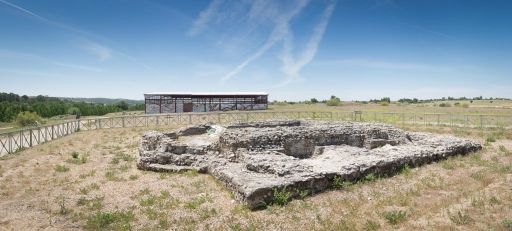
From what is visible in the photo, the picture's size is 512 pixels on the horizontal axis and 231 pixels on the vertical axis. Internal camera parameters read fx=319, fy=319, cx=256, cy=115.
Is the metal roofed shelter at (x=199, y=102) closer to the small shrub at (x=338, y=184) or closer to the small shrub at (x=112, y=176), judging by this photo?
the small shrub at (x=112, y=176)

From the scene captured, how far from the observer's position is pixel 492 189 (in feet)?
37.9

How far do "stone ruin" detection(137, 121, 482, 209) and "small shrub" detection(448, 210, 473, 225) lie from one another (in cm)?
422

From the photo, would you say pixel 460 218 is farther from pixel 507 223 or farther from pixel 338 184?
pixel 338 184

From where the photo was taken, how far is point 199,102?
2151 inches

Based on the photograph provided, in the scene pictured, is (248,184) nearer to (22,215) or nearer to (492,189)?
(22,215)

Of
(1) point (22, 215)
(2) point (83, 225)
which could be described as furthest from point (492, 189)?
(1) point (22, 215)

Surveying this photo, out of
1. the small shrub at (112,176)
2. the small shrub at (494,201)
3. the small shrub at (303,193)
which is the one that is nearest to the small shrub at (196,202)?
the small shrub at (303,193)

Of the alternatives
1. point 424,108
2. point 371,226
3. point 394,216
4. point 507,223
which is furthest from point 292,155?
point 424,108

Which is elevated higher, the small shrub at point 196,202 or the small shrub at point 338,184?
the small shrub at point 338,184

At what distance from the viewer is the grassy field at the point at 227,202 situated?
931 centimetres

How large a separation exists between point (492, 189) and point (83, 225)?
13852 millimetres

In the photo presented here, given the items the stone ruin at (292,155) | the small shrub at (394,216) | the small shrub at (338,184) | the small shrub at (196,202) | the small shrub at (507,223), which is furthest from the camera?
the small shrub at (338,184)

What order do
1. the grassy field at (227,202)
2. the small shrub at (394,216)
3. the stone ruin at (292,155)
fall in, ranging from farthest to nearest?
the stone ruin at (292,155) → the grassy field at (227,202) → the small shrub at (394,216)

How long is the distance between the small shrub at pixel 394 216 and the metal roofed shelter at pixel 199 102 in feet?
151
